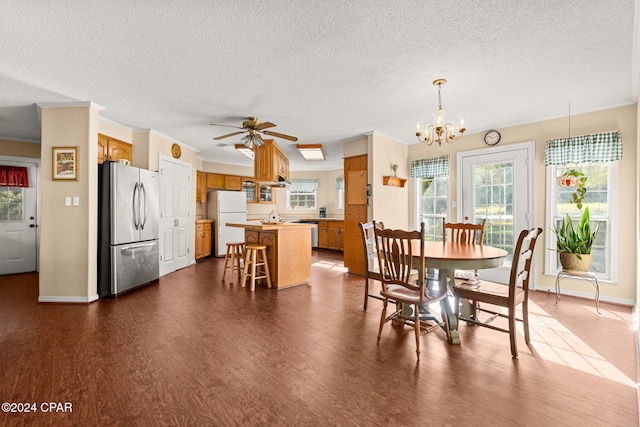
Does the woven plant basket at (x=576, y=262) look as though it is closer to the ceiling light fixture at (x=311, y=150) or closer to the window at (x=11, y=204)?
the ceiling light fixture at (x=311, y=150)

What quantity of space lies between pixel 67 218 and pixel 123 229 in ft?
1.93

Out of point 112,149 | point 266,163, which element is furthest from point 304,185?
point 112,149

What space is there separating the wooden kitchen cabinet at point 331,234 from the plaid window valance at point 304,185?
1107 millimetres

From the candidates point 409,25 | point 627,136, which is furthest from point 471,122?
point 409,25

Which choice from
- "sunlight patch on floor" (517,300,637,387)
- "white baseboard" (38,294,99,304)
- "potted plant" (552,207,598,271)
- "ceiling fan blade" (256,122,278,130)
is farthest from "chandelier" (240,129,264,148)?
"potted plant" (552,207,598,271)

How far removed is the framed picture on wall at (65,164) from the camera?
3.62 metres

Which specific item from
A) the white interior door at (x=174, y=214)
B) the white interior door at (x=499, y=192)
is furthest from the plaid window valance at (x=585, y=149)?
the white interior door at (x=174, y=214)

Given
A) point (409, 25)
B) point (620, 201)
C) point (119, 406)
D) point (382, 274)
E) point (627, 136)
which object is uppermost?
point (409, 25)

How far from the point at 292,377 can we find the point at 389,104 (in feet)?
10.3

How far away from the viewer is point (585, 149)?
12.2 ft

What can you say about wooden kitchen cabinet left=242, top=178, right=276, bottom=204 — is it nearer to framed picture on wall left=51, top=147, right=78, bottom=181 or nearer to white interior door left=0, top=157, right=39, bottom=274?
white interior door left=0, top=157, right=39, bottom=274

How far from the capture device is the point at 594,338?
2.61 meters

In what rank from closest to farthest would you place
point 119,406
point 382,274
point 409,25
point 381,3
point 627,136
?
point 119,406 → point 381,3 → point 409,25 → point 382,274 → point 627,136

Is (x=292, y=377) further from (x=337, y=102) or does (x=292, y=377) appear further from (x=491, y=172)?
(x=491, y=172)
